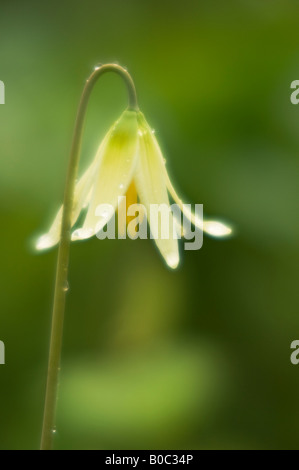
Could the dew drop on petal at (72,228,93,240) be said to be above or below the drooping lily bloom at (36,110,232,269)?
below

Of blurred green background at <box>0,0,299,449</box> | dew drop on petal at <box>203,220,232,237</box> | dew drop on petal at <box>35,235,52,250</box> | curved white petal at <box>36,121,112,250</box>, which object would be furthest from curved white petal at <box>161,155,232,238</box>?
blurred green background at <box>0,0,299,449</box>

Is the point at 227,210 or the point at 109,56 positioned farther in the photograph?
the point at 109,56

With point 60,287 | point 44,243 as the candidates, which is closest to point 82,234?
point 44,243

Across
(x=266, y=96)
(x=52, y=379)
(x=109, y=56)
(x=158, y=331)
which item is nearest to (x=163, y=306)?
(x=158, y=331)

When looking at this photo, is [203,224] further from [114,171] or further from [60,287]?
[60,287]

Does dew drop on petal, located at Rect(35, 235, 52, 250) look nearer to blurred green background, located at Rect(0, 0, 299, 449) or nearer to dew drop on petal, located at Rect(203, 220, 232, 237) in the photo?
dew drop on petal, located at Rect(203, 220, 232, 237)

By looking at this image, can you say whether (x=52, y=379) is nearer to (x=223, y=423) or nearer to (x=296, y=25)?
(x=223, y=423)
